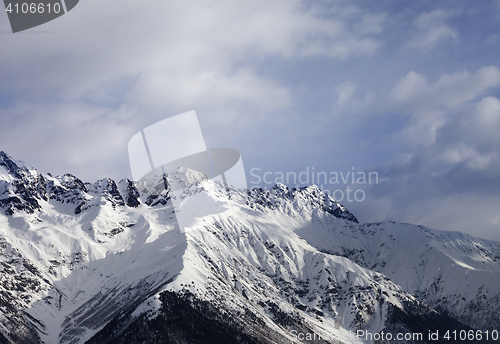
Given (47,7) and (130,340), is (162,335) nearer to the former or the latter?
(130,340)

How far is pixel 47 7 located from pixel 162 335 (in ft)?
470

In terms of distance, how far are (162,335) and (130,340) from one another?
1491 cm

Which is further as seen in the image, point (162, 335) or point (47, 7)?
point (162, 335)

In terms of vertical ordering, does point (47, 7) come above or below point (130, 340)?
above

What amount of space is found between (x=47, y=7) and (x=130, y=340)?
145 meters

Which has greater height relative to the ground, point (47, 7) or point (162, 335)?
point (47, 7)

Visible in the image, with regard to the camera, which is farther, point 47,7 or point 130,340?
point 130,340

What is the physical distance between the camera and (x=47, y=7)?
4621 inches

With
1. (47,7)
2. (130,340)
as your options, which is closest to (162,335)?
(130,340)

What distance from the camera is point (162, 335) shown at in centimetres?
19662

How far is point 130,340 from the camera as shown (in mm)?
197375
